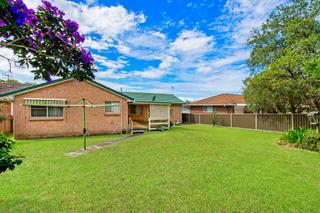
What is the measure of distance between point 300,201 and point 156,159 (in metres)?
4.75

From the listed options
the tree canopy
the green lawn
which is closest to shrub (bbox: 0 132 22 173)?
the green lawn

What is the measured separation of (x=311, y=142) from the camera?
9.25 m

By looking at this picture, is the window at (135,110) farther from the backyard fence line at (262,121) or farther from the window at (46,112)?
the backyard fence line at (262,121)

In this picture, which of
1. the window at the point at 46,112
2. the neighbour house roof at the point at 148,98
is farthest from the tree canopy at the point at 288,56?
the window at the point at 46,112

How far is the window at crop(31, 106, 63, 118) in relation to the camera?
13336mm

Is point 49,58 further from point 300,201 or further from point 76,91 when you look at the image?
point 76,91

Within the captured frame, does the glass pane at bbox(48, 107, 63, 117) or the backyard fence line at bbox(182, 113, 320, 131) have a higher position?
the glass pane at bbox(48, 107, 63, 117)

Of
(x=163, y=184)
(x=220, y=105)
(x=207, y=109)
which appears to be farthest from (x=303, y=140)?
(x=207, y=109)

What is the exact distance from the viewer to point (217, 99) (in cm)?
3253

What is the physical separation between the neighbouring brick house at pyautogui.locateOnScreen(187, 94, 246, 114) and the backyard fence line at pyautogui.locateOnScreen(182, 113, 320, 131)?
6.03 meters

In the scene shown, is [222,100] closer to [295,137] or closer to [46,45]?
[295,137]

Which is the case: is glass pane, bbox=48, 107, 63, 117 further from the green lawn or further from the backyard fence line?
the backyard fence line

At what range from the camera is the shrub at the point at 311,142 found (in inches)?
355

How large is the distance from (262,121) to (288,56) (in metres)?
7.72
